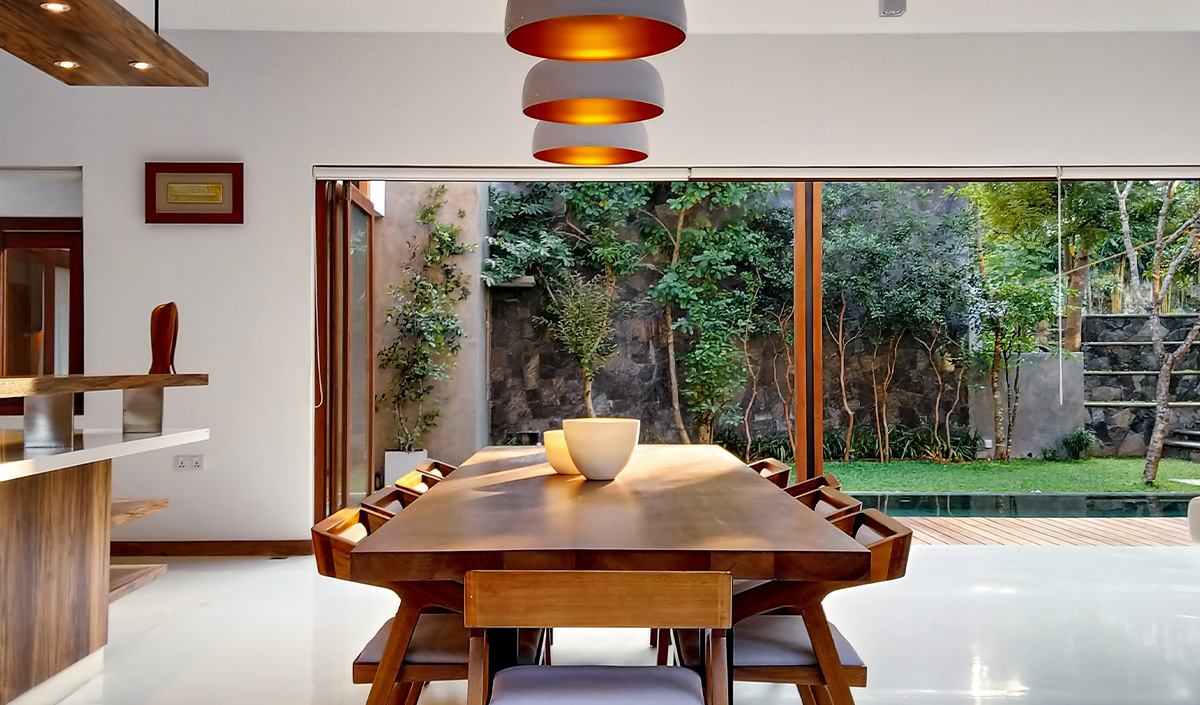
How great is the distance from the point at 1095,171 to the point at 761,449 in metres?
3.85

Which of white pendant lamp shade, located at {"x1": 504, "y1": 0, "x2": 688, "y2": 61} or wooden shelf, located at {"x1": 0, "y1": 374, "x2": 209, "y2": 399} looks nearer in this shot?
white pendant lamp shade, located at {"x1": 504, "y1": 0, "x2": 688, "y2": 61}

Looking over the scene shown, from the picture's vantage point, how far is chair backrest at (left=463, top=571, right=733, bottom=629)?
5.08 ft

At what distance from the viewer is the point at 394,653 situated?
6.59 ft

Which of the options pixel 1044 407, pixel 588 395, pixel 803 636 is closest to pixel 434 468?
pixel 803 636

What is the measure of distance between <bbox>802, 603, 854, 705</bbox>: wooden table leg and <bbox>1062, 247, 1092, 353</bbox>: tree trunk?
7.23 metres

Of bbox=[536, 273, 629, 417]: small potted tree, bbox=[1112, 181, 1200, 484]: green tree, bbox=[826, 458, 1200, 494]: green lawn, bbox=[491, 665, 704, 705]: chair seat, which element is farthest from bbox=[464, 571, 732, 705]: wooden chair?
bbox=[1112, 181, 1200, 484]: green tree

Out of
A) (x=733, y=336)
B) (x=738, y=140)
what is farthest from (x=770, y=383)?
(x=738, y=140)

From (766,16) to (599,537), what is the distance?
403 cm

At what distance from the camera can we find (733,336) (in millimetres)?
8414

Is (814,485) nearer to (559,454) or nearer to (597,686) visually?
(559,454)

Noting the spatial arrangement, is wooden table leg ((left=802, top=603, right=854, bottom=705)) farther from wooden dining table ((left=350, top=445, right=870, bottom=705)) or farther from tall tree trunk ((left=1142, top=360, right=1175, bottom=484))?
tall tree trunk ((left=1142, top=360, right=1175, bottom=484))

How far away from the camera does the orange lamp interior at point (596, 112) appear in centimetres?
289

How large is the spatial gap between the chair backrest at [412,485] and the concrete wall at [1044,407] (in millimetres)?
6612

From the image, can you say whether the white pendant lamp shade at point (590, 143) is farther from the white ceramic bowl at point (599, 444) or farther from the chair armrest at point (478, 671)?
the chair armrest at point (478, 671)
